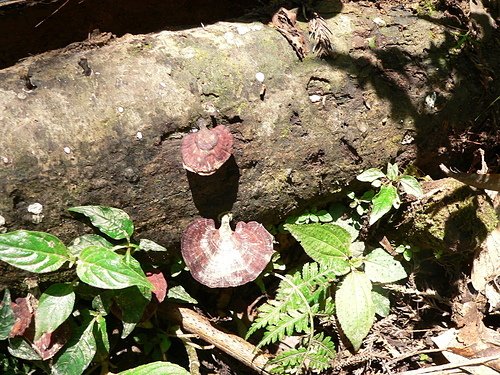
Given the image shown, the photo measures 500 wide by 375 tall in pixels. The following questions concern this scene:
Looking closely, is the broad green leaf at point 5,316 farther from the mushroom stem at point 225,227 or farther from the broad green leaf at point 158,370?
the mushroom stem at point 225,227

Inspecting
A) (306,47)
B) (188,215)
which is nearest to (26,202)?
(188,215)

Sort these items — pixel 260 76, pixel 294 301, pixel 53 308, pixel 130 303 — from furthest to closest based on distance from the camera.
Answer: pixel 294 301, pixel 260 76, pixel 130 303, pixel 53 308

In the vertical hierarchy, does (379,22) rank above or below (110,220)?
above

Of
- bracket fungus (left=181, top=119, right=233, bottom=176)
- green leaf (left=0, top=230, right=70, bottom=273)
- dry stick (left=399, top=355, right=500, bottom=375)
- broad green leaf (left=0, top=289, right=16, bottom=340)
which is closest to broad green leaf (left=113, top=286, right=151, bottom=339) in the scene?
green leaf (left=0, top=230, right=70, bottom=273)

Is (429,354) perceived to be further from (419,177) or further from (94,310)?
(94,310)

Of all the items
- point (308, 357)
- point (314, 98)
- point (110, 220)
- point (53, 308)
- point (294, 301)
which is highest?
point (314, 98)

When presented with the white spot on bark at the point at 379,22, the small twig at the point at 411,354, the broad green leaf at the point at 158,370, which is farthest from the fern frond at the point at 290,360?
the white spot on bark at the point at 379,22

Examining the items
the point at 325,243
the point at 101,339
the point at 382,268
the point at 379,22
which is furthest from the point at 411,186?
the point at 101,339

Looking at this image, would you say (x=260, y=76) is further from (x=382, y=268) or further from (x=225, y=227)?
(x=382, y=268)
